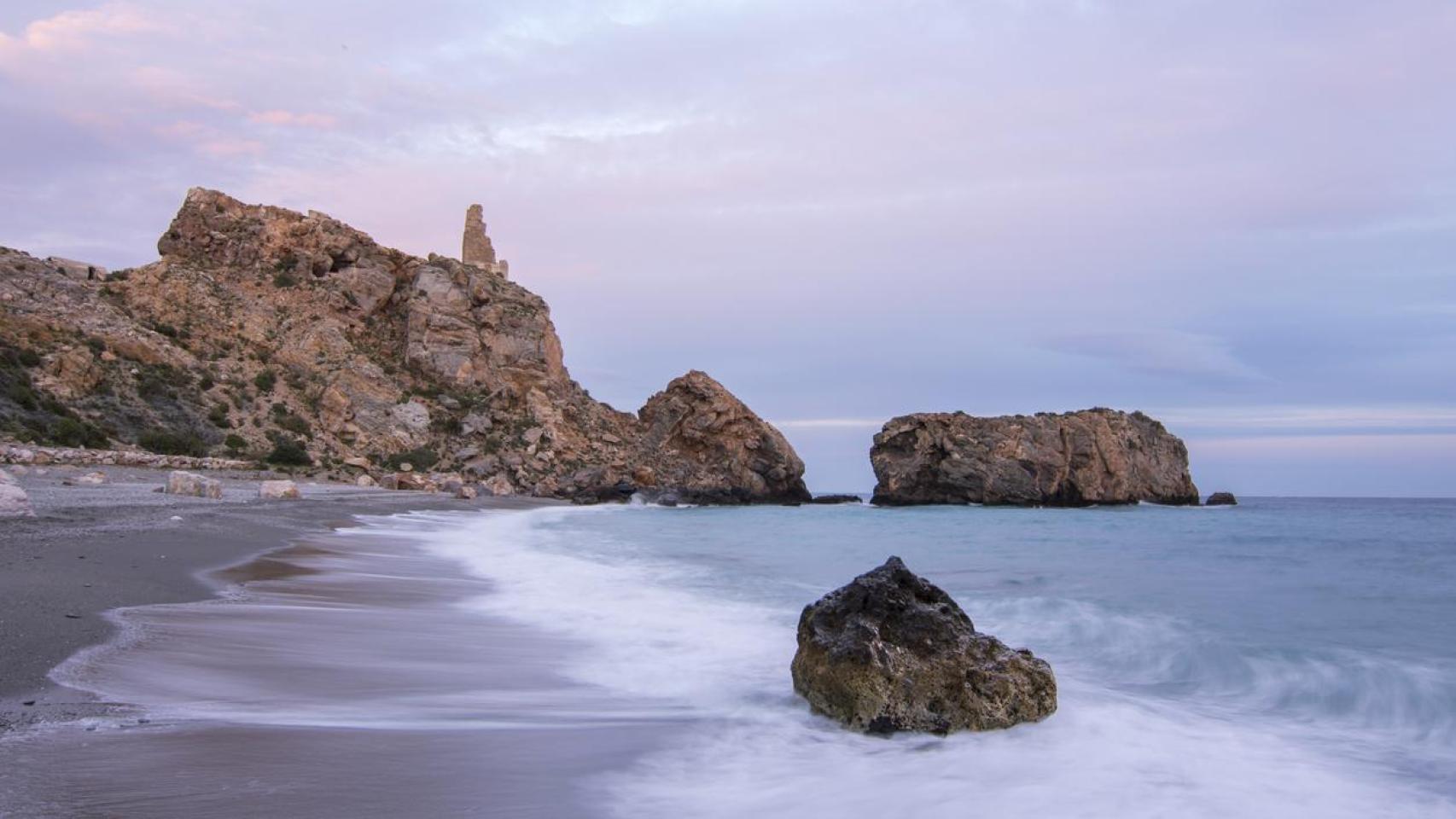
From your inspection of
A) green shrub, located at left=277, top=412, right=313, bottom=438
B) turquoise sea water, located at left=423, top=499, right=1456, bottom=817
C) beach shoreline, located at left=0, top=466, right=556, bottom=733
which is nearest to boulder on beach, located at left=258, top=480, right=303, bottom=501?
beach shoreline, located at left=0, top=466, right=556, bottom=733

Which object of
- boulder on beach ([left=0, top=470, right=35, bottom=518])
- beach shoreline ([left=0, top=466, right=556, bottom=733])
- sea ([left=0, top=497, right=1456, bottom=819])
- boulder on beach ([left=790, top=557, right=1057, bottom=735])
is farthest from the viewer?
boulder on beach ([left=0, top=470, right=35, bottom=518])

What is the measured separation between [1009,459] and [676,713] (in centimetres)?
5670

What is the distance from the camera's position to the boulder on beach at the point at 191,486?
18.1 m

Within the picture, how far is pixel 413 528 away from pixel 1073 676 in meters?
16.6

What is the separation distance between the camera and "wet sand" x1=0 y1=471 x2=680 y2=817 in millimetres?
3279

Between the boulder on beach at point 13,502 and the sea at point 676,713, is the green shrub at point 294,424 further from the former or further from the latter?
the boulder on beach at point 13,502

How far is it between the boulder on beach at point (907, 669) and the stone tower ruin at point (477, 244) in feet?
243

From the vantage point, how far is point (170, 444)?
32969 mm

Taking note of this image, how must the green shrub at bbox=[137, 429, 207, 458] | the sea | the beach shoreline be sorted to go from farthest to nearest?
the green shrub at bbox=[137, 429, 207, 458]
the beach shoreline
the sea

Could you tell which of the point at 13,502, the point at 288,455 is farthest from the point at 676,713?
the point at 288,455

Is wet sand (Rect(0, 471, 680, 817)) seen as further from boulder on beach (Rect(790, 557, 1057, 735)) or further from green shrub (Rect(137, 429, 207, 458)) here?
green shrub (Rect(137, 429, 207, 458))

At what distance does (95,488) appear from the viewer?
1650cm

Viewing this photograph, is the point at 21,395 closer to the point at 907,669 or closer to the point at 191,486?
the point at 191,486

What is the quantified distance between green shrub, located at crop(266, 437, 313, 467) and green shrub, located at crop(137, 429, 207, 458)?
3244 mm
